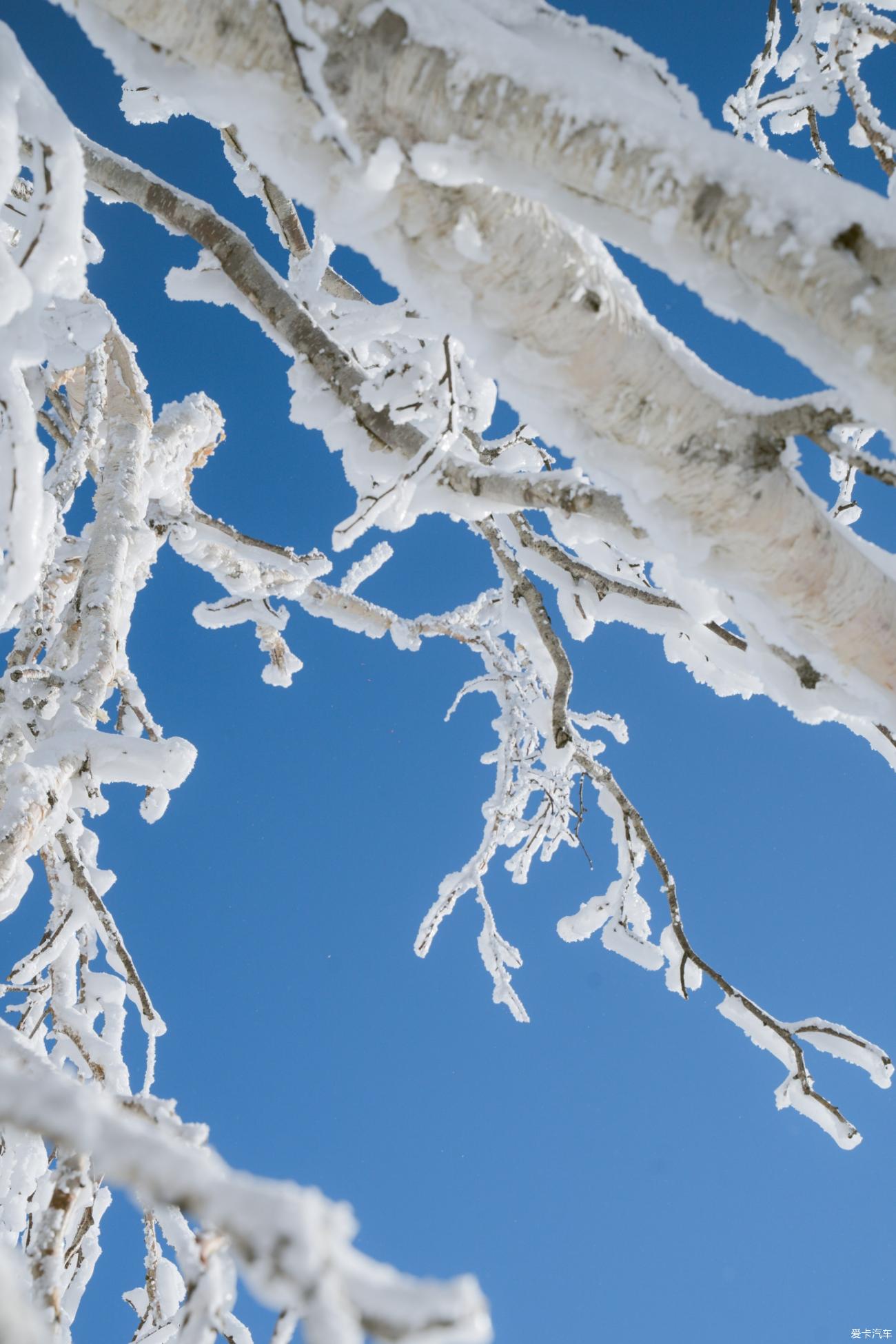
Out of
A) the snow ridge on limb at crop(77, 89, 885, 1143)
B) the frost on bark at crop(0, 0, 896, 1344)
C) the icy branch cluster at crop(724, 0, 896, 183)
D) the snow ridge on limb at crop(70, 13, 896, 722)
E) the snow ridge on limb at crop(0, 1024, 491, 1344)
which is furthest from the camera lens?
the icy branch cluster at crop(724, 0, 896, 183)

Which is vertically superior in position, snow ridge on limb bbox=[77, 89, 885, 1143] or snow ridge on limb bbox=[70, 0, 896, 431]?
snow ridge on limb bbox=[77, 89, 885, 1143]

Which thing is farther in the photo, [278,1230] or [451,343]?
[451,343]

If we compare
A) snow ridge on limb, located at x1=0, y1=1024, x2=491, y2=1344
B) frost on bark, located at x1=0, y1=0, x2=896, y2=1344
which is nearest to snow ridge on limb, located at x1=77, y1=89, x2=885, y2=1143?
frost on bark, located at x1=0, y1=0, x2=896, y2=1344

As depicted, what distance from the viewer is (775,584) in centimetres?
102

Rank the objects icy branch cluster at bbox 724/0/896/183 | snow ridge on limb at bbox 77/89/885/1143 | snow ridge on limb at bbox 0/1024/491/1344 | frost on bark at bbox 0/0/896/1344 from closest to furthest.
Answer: snow ridge on limb at bbox 0/1024/491/1344, frost on bark at bbox 0/0/896/1344, snow ridge on limb at bbox 77/89/885/1143, icy branch cluster at bbox 724/0/896/183

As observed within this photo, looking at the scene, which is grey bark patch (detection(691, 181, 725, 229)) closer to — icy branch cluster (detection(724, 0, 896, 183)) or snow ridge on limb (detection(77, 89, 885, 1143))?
snow ridge on limb (detection(77, 89, 885, 1143))

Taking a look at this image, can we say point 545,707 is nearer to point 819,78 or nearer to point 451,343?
point 451,343

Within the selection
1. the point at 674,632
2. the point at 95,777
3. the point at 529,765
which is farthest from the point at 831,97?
the point at 95,777

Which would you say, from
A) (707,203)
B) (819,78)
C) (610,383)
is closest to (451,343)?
(610,383)

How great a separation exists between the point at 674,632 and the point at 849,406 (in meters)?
1.03

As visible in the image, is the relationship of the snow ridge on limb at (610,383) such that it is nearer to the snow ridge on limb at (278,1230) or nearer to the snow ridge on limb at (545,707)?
the snow ridge on limb at (545,707)

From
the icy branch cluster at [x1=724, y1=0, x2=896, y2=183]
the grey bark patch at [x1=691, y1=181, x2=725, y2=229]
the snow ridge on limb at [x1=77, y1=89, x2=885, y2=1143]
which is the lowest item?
the grey bark patch at [x1=691, y1=181, x2=725, y2=229]

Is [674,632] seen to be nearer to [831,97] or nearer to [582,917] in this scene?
[582,917]

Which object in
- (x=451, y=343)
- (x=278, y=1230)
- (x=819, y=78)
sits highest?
(x=819, y=78)
